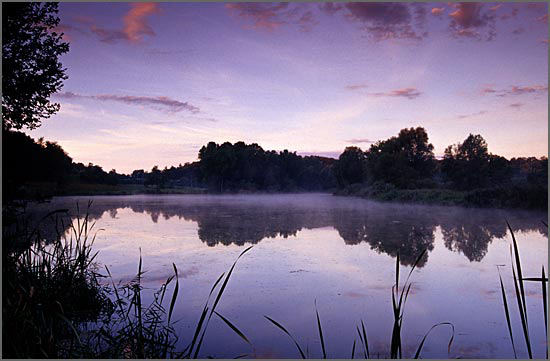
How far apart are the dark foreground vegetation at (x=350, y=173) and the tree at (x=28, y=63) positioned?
1.25 ft

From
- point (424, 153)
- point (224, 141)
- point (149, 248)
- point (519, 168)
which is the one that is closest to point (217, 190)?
point (224, 141)

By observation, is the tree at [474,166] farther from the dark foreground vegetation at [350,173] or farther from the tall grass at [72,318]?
the tall grass at [72,318]

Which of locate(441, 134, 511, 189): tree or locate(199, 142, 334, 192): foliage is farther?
locate(199, 142, 334, 192): foliage

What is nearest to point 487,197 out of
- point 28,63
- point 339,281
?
point 339,281

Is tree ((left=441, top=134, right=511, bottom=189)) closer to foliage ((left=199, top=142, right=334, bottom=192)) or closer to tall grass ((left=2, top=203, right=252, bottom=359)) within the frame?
foliage ((left=199, top=142, right=334, bottom=192))

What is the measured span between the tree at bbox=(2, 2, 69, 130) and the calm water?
8.67 ft

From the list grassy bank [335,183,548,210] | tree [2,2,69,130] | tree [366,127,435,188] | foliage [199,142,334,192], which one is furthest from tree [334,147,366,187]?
tree [2,2,69,130]

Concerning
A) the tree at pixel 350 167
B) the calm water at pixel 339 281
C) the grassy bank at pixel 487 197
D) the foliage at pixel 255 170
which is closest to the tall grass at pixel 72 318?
the calm water at pixel 339 281

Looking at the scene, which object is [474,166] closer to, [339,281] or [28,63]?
[339,281]

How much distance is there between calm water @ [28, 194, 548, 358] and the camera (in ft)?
11.4

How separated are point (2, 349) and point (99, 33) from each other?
5616 mm

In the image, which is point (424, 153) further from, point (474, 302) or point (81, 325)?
point (81, 325)

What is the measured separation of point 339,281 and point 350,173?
42521 millimetres

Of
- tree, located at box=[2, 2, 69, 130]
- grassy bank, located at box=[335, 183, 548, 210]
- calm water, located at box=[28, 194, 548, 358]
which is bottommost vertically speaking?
calm water, located at box=[28, 194, 548, 358]
